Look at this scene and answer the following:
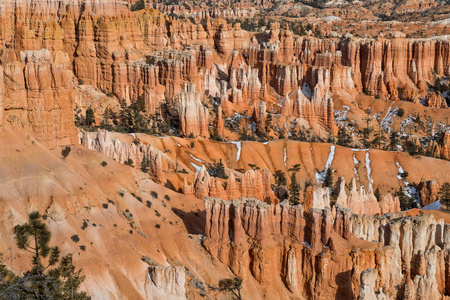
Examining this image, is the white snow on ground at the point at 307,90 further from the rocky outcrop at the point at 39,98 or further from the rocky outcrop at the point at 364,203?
the rocky outcrop at the point at 39,98

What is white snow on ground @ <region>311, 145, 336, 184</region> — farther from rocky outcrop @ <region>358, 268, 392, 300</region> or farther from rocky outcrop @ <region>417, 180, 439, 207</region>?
rocky outcrop @ <region>358, 268, 392, 300</region>

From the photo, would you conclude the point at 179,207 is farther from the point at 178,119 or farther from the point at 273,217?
the point at 178,119

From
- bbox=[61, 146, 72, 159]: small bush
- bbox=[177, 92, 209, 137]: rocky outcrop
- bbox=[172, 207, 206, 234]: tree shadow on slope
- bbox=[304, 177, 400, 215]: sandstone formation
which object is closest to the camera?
bbox=[61, 146, 72, 159]: small bush

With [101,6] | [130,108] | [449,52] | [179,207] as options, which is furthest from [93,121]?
[449,52]

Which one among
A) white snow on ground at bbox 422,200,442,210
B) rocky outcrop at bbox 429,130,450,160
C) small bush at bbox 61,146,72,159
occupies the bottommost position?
white snow on ground at bbox 422,200,442,210

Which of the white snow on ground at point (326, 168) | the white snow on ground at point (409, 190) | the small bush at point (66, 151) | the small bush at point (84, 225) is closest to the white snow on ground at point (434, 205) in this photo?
the white snow on ground at point (409, 190)

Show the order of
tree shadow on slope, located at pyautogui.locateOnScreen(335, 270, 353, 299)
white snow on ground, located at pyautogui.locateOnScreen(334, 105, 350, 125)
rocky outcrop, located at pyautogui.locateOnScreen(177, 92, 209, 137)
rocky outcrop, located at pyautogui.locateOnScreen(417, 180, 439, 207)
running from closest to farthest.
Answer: tree shadow on slope, located at pyautogui.locateOnScreen(335, 270, 353, 299)
rocky outcrop, located at pyautogui.locateOnScreen(417, 180, 439, 207)
rocky outcrop, located at pyautogui.locateOnScreen(177, 92, 209, 137)
white snow on ground, located at pyautogui.locateOnScreen(334, 105, 350, 125)

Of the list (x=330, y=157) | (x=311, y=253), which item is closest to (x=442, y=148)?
(x=330, y=157)

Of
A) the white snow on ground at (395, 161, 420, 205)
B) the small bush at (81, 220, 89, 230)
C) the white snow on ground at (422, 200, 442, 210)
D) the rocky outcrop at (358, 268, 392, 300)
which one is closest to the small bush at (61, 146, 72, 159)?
the small bush at (81, 220, 89, 230)
